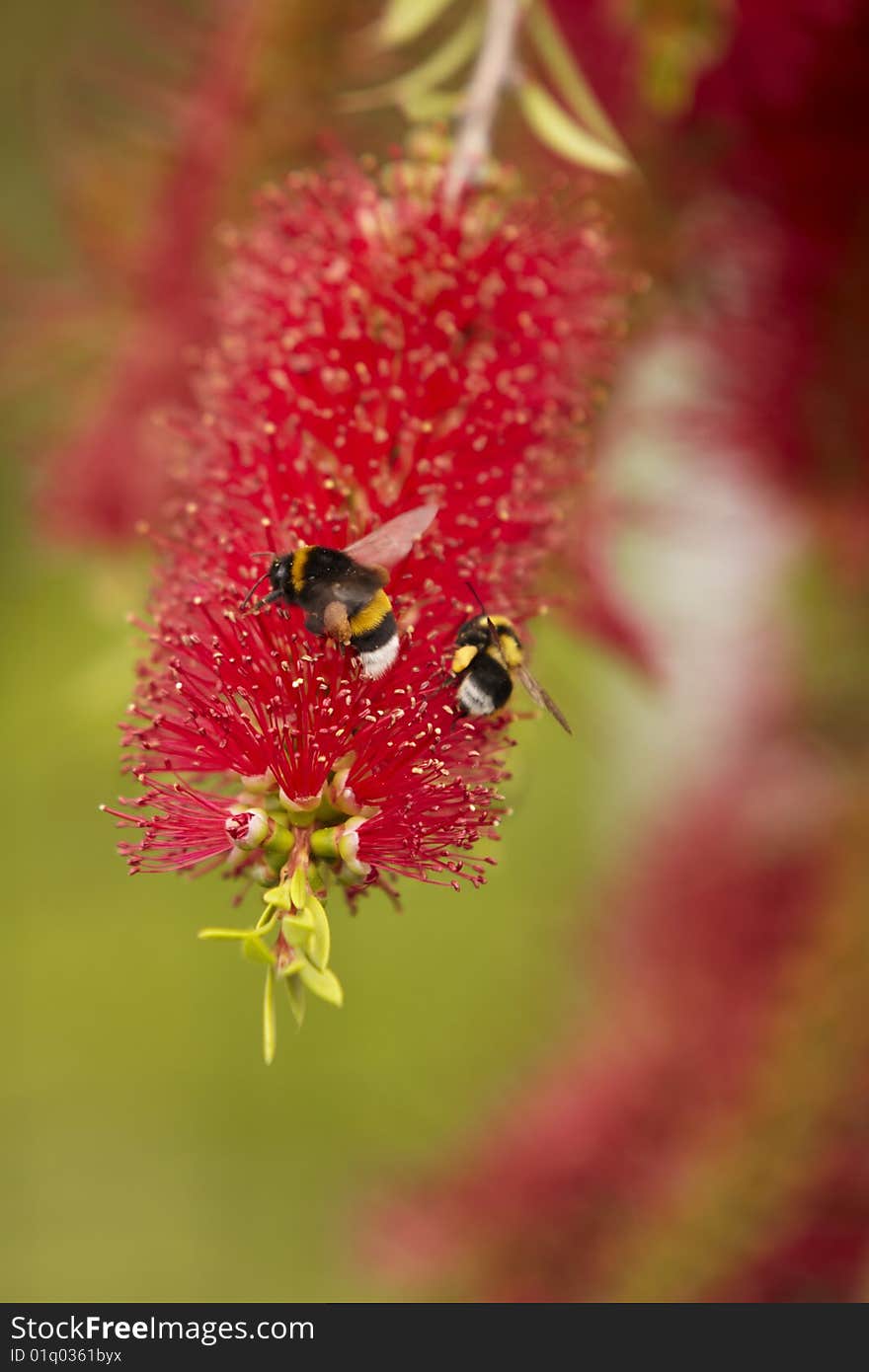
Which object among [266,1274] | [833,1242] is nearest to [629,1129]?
[833,1242]

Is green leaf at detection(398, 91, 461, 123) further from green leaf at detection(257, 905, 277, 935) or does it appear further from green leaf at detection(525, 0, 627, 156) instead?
green leaf at detection(257, 905, 277, 935)

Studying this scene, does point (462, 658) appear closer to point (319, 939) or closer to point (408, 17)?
point (319, 939)

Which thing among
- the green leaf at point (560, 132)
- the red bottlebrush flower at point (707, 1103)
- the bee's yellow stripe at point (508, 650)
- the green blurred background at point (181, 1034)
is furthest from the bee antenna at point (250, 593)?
the green blurred background at point (181, 1034)

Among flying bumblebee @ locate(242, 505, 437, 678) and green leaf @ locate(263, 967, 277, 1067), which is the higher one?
flying bumblebee @ locate(242, 505, 437, 678)

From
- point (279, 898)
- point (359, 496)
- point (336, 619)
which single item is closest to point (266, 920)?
point (279, 898)

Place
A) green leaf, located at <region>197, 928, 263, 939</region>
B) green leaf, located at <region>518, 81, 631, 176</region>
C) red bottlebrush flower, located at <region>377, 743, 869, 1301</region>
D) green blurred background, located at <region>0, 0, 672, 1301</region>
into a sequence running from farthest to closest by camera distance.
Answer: green blurred background, located at <region>0, 0, 672, 1301</region> < red bottlebrush flower, located at <region>377, 743, 869, 1301</region> < green leaf, located at <region>518, 81, 631, 176</region> < green leaf, located at <region>197, 928, 263, 939</region>

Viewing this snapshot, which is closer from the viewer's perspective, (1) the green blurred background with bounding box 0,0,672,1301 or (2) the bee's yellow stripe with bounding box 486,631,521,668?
(2) the bee's yellow stripe with bounding box 486,631,521,668

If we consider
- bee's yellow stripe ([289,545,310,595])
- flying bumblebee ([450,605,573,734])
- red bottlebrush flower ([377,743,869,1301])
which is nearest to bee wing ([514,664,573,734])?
flying bumblebee ([450,605,573,734])

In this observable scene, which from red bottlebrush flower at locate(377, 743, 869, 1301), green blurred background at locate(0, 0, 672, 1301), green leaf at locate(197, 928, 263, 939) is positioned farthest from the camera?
green blurred background at locate(0, 0, 672, 1301)

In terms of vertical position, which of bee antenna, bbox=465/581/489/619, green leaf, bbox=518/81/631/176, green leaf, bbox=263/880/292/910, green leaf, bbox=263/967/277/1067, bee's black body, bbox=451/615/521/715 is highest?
green leaf, bbox=518/81/631/176
